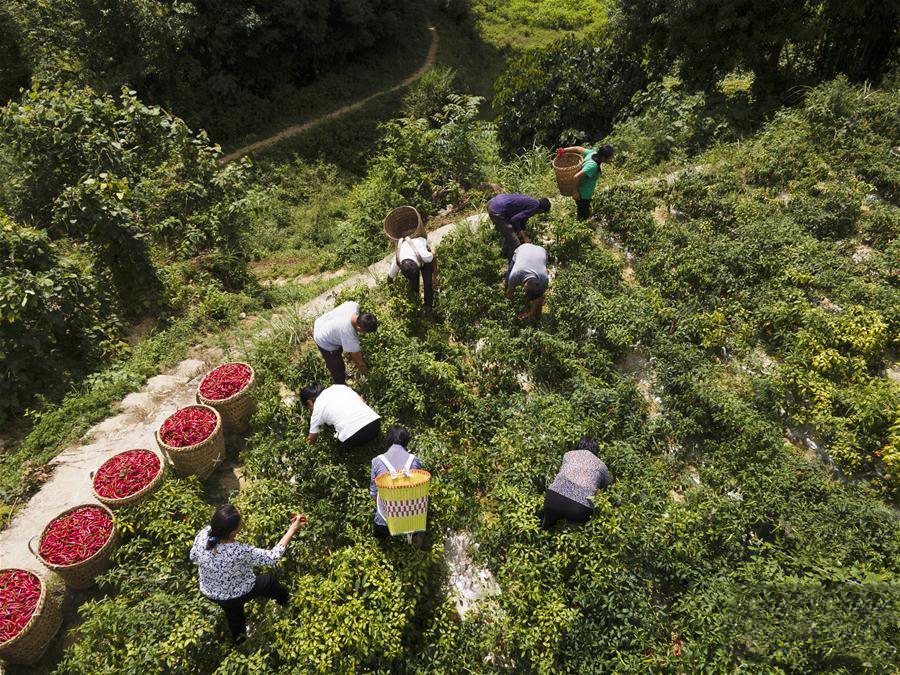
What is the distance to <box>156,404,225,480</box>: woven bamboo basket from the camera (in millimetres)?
5895

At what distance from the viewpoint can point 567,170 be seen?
29.9 feet

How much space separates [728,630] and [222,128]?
22.1m

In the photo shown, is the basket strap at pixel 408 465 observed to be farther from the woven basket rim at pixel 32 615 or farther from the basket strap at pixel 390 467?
the woven basket rim at pixel 32 615

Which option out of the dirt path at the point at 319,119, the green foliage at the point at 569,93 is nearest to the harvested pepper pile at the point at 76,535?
the green foliage at the point at 569,93

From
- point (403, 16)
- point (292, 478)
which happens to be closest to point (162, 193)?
point (292, 478)

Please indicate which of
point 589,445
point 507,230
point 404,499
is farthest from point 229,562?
point 507,230

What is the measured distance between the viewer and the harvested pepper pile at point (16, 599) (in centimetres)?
480

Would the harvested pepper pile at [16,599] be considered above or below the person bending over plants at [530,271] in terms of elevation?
below

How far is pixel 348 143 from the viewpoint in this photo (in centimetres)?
2028

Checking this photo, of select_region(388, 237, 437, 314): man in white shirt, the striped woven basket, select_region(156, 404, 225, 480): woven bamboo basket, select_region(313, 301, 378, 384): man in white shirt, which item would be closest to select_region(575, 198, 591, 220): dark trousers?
select_region(388, 237, 437, 314): man in white shirt

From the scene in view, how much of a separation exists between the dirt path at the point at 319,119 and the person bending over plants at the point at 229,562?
17.7m

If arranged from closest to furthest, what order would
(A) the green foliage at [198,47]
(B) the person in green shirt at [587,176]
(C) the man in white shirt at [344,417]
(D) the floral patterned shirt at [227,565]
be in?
(D) the floral patterned shirt at [227,565] → (C) the man in white shirt at [344,417] → (B) the person in green shirt at [587,176] → (A) the green foliage at [198,47]

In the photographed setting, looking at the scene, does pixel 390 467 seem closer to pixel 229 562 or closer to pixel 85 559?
pixel 229 562

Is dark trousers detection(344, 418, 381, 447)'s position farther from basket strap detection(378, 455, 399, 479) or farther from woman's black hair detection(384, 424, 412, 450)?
basket strap detection(378, 455, 399, 479)
